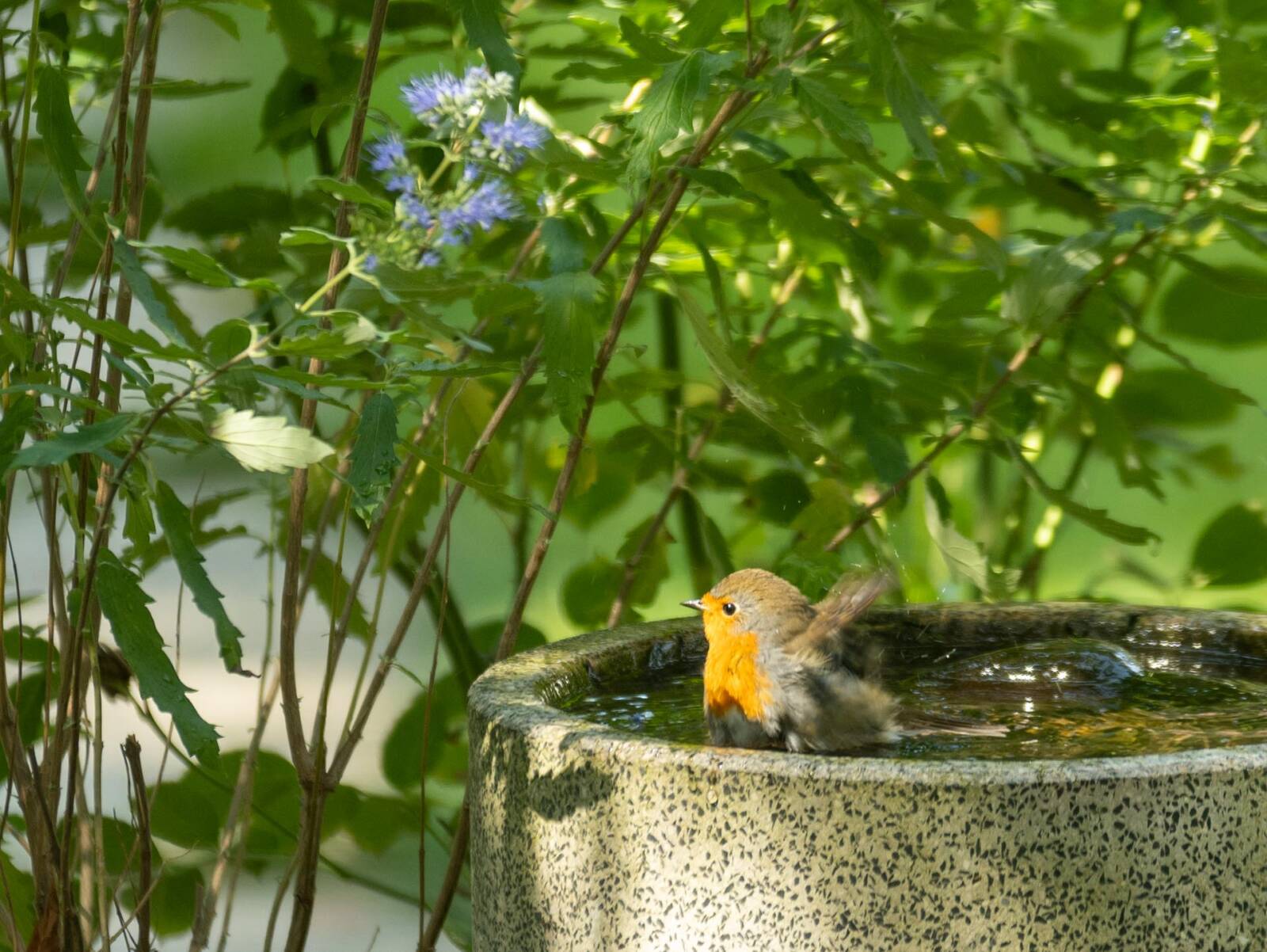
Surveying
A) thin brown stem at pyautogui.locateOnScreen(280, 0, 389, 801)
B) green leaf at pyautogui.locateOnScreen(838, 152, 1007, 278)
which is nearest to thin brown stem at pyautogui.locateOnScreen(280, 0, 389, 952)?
thin brown stem at pyautogui.locateOnScreen(280, 0, 389, 801)

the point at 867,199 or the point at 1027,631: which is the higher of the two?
the point at 867,199

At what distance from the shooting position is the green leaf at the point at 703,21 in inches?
63.6

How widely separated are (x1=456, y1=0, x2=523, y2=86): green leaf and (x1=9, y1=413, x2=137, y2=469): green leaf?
47 centimetres

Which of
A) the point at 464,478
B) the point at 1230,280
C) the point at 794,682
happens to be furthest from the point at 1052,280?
the point at 464,478

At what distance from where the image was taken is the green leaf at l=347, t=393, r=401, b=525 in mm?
1184

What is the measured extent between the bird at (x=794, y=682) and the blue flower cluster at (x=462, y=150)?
0.53 meters

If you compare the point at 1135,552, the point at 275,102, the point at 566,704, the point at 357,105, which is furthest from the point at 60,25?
the point at 1135,552

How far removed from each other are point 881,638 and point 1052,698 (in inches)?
10.6

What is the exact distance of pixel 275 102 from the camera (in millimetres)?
2516

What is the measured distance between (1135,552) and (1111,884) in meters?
3.14

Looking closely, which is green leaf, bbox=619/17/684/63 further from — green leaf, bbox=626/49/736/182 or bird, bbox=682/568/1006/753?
bird, bbox=682/568/1006/753

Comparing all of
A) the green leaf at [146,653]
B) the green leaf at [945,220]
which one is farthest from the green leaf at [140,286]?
the green leaf at [945,220]

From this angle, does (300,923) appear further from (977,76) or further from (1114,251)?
(977,76)

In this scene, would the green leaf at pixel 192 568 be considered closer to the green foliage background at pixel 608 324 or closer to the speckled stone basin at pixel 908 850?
the green foliage background at pixel 608 324
